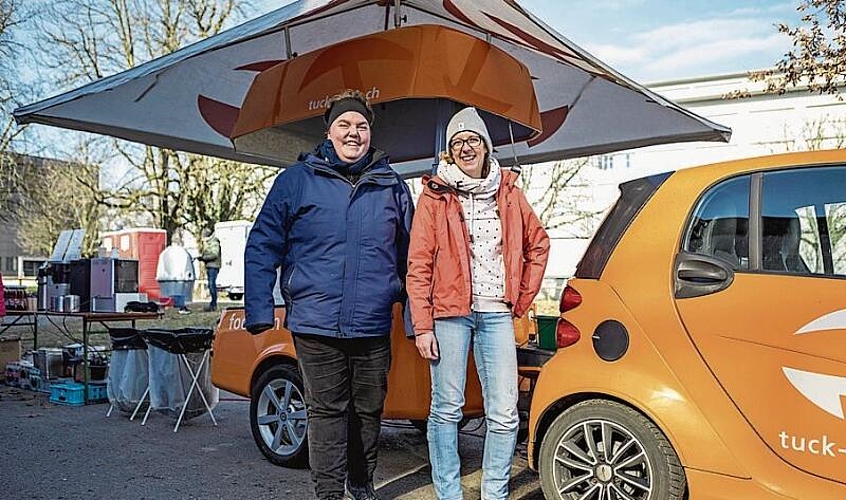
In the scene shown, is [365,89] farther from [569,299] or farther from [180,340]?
[180,340]

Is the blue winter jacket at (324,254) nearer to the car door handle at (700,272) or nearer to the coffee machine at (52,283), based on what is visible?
the car door handle at (700,272)

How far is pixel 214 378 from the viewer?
5469mm

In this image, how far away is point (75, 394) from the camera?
7.42 m

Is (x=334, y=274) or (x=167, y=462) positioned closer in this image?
(x=334, y=274)

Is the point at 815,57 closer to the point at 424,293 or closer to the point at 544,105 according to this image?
the point at 544,105

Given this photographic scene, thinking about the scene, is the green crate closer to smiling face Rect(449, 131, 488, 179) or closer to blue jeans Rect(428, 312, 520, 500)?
blue jeans Rect(428, 312, 520, 500)

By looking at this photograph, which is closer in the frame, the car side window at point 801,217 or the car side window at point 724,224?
the car side window at point 801,217

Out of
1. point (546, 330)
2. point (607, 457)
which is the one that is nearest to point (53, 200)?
point (546, 330)

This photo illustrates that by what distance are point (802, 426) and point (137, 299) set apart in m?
7.54

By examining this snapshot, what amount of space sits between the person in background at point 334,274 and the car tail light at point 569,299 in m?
0.82

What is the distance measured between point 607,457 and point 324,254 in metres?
1.65

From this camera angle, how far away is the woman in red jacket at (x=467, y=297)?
142 inches

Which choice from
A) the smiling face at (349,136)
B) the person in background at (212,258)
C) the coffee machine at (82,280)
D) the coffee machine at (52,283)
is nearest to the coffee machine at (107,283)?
the coffee machine at (82,280)

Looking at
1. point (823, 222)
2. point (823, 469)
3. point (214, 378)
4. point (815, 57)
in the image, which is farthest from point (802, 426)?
point (815, 57)
